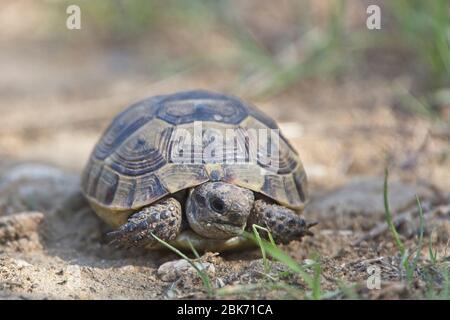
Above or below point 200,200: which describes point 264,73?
above

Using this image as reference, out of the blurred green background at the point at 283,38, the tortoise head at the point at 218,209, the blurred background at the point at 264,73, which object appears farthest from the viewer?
the blurred green background at the point at 283,38

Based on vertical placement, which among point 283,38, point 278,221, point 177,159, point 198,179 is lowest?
point 278,221

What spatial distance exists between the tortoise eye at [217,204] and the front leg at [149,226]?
0.23 m

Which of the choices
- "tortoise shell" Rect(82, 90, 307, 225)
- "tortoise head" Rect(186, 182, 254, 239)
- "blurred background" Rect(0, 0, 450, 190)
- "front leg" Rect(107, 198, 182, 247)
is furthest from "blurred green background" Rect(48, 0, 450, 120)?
"front leg" Rect(107, 198, 182, 247)

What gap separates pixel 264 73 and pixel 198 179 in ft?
11.2

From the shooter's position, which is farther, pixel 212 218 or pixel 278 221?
pixel 278 221

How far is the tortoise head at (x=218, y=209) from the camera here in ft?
10.9

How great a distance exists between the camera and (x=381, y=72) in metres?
6.97

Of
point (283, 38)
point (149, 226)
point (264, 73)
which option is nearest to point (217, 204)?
point (149, 226)

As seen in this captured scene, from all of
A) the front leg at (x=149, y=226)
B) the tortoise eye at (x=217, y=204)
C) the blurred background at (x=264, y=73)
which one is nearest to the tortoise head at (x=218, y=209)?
the tortoise eye at (x=217, y=204)

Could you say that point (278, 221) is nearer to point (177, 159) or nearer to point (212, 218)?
point (212, 218)

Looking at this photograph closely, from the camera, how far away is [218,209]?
3354 mm

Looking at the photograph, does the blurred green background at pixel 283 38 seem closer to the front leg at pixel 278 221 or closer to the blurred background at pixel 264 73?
the blurred background at pixel 264 73

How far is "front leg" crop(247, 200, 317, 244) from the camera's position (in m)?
3.50
